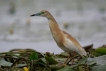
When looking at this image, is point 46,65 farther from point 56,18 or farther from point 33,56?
point 56,18

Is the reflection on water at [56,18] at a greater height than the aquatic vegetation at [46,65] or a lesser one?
greater

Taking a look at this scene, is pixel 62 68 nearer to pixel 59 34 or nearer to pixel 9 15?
pixel 59 34

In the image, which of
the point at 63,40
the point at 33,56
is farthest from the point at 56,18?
the point at 33,56

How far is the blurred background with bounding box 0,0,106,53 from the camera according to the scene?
7.83 m

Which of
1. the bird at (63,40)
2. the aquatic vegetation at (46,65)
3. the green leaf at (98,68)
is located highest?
the bird at (63,40)

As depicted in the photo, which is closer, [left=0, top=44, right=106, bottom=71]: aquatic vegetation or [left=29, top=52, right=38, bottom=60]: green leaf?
[left=0, top=44, right=106, bottom=71]: aquatic vegetation

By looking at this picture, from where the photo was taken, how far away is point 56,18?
36.3 feet

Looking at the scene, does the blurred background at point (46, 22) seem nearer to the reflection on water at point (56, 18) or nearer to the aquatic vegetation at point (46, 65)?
the reflection on water at point (56, 18)

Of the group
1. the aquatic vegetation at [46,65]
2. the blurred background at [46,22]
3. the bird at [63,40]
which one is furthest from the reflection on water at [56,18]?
the aquatic vegetation at [46,65]

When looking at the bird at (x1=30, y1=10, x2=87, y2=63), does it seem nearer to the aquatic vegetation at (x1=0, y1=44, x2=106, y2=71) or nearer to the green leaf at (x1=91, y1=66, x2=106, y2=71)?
the aquatic vegetation at (x1=0, y1=44, x2=106, y2=71)

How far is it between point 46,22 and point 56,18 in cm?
67

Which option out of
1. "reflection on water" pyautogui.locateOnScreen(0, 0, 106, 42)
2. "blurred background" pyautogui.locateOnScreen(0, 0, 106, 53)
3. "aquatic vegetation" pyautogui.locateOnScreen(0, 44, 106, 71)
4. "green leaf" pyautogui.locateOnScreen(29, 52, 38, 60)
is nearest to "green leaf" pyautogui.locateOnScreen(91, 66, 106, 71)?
"aquatic vegetation" pyautogui.locateOnScreen(0, 44, 106, 71)

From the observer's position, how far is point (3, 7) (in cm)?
1314

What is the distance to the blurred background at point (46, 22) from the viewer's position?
783 cm
